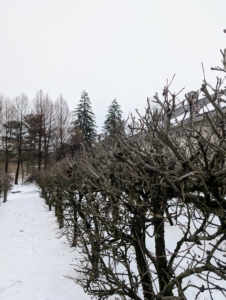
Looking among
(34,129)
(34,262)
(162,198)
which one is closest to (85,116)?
(34,129)

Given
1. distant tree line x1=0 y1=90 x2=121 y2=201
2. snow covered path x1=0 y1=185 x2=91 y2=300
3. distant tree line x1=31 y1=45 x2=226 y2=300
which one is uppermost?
distant tree line x1=0 y1=90 x2=121 y2=201

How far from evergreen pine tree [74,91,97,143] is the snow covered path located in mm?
22051

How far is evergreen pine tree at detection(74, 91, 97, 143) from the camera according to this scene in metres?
33.5

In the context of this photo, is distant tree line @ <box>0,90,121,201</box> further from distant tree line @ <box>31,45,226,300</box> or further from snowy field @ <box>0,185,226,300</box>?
distant tree line @ <box>31,45,226,300</box>

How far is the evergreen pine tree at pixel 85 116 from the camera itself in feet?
110

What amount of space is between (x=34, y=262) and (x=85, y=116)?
94.5 feet

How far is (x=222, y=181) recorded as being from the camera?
1826 millimetres

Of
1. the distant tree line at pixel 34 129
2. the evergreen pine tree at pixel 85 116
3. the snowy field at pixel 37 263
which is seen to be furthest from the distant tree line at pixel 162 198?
the evergreen pine tree at pixel 85 116

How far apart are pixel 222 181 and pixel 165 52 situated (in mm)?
12325

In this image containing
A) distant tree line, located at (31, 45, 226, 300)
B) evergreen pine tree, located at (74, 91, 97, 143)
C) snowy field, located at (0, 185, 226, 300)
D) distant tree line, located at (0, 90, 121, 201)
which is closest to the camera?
distant tree line, located at (31, 45, 226, 300)

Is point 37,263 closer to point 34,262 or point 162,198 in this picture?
point 34,262

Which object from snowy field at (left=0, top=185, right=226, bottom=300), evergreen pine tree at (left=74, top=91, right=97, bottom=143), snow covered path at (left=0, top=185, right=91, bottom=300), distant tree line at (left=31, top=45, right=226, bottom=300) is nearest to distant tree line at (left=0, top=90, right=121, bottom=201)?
evergreen pine tree at (left=74, top=91, right=97, bottom=143)

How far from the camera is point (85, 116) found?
34188mm

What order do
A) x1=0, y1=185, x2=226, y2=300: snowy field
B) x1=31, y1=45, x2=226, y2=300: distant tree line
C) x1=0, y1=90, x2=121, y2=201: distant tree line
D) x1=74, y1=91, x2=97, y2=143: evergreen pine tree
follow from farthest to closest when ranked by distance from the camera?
1. x1=74, y1=91, x2=97, y2=143: evergreen pine tree
2. x1=0, y1=90, x2=121, y2=201: distant tree line
3. x1=0, y1=185, x2=226, y2=300: snowy field
4. x1=31, y1=45, x2=226, y2=300: distant tree line
